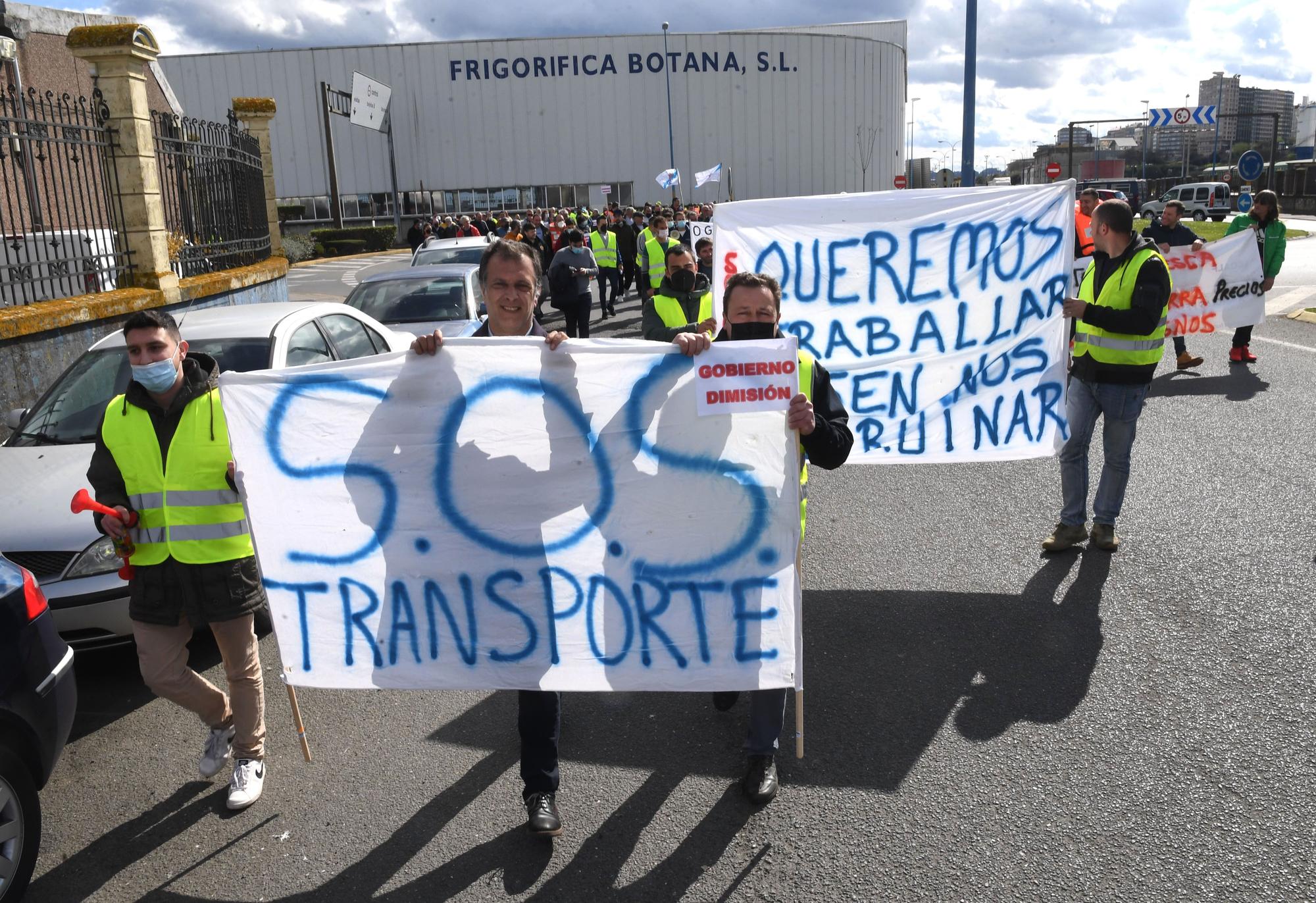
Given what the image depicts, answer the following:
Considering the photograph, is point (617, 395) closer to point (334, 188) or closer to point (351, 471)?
point (351, 471)

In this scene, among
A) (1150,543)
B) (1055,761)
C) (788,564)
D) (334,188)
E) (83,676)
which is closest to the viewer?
(788,564)

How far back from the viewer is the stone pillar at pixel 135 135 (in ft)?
34.1

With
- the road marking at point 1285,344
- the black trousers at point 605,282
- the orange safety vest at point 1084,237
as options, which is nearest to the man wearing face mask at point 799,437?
the orange safety vest at point 1084,237

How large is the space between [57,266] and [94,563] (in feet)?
20.0

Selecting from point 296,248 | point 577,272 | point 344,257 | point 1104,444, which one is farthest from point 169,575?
point 344,257

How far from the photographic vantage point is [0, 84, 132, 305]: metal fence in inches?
352

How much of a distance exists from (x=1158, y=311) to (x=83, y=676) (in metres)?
5.82

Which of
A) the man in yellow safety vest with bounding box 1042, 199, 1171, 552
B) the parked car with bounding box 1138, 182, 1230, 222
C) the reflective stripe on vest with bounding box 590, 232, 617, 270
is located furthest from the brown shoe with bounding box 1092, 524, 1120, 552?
the parked car with bounding box 1138, 182, 1230, 222

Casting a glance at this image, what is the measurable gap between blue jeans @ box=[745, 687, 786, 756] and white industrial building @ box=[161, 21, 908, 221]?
182ft

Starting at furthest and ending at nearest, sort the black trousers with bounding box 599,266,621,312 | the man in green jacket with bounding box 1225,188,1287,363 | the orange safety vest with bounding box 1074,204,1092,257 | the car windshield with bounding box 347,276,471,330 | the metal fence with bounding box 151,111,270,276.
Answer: the black trousers with bounding box 599,266,621,312 < the metal fence with bounding box 151,111,270,276 < the man in green jacket with bounding box 1225,188,1287,363 < the car windshield with bounding box 347,276,471,330 < the orange safety vest with bounding box 1074,204,1092,257

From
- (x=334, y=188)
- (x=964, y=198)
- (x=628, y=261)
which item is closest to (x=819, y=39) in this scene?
(x=334, y=188)

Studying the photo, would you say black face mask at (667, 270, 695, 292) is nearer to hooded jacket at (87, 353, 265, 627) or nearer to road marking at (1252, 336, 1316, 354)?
hooded jacket at (87, 353, 265, 627)

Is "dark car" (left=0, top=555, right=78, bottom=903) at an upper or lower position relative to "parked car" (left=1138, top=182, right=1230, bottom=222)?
lower

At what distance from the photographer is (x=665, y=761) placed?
13.2ft
